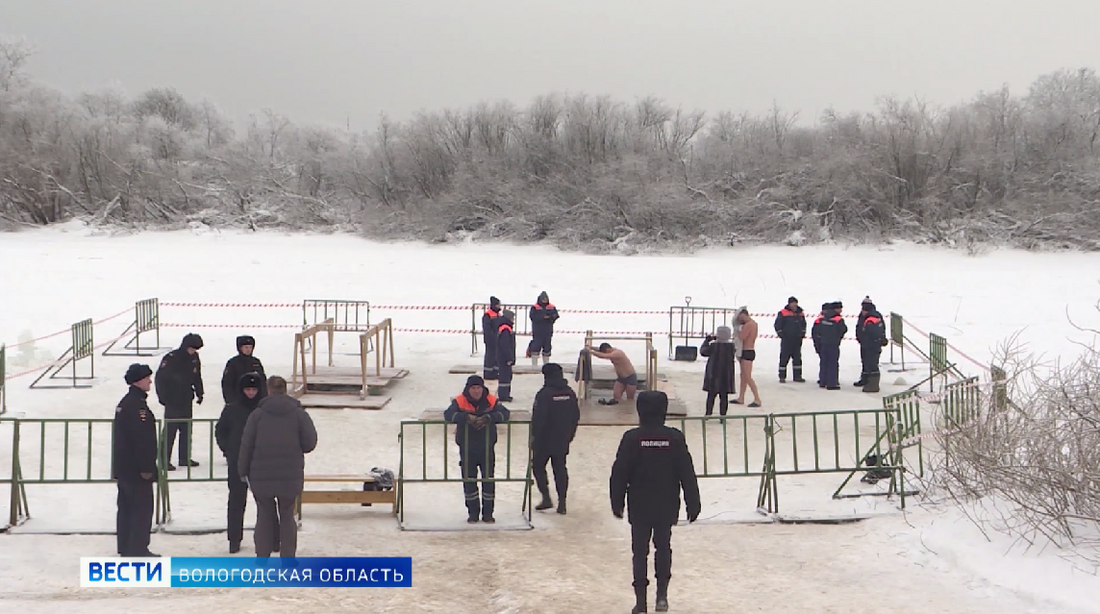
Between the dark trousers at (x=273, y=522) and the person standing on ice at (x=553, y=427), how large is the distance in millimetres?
2614

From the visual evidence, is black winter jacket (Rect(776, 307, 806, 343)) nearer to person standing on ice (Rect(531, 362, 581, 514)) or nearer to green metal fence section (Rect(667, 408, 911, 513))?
green metal fence section (Rect(667, 408, 911, 513))

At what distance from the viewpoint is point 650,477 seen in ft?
20.5

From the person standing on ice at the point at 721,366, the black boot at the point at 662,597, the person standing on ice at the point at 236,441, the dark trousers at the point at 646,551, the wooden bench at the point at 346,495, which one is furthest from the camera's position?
the person standing on ice at the point at 721,366

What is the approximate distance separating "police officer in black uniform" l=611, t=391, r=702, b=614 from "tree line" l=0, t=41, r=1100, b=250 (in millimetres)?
34053

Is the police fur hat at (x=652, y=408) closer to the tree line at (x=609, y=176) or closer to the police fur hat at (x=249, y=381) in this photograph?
the police fur hat at (x=249, y=381)

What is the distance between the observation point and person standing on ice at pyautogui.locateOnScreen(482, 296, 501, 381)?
48.4ft

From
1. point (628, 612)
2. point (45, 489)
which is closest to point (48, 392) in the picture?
point (45, 489)

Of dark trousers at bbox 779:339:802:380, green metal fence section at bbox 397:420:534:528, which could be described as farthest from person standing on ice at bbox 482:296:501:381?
dark trousers at bbox 779:339:802:380

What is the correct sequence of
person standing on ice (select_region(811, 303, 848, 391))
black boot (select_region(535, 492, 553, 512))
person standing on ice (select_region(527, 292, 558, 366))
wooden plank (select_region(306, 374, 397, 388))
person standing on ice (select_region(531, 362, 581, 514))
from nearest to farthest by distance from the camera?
1. person standing on ice (select_region(531, 362, 581, 514))
2. black boot (select_region(535, 492, 553, 512))
3. wooden plank (select_region(306, 374, 397, 388))
4. person standing on ice (select_region(811, 303, 848, 391))
5. person standing on ice (select_region(527, 292, 558, 366))

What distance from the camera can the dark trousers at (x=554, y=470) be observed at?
9.08 m

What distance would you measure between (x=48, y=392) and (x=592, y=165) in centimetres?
3559

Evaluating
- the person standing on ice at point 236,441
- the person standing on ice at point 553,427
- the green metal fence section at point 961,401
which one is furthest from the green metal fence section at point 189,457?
the green metal fence section at point 961,401

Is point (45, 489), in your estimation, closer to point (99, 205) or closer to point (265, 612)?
point (265, 612)

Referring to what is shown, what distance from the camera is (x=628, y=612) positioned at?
21.4 feet
